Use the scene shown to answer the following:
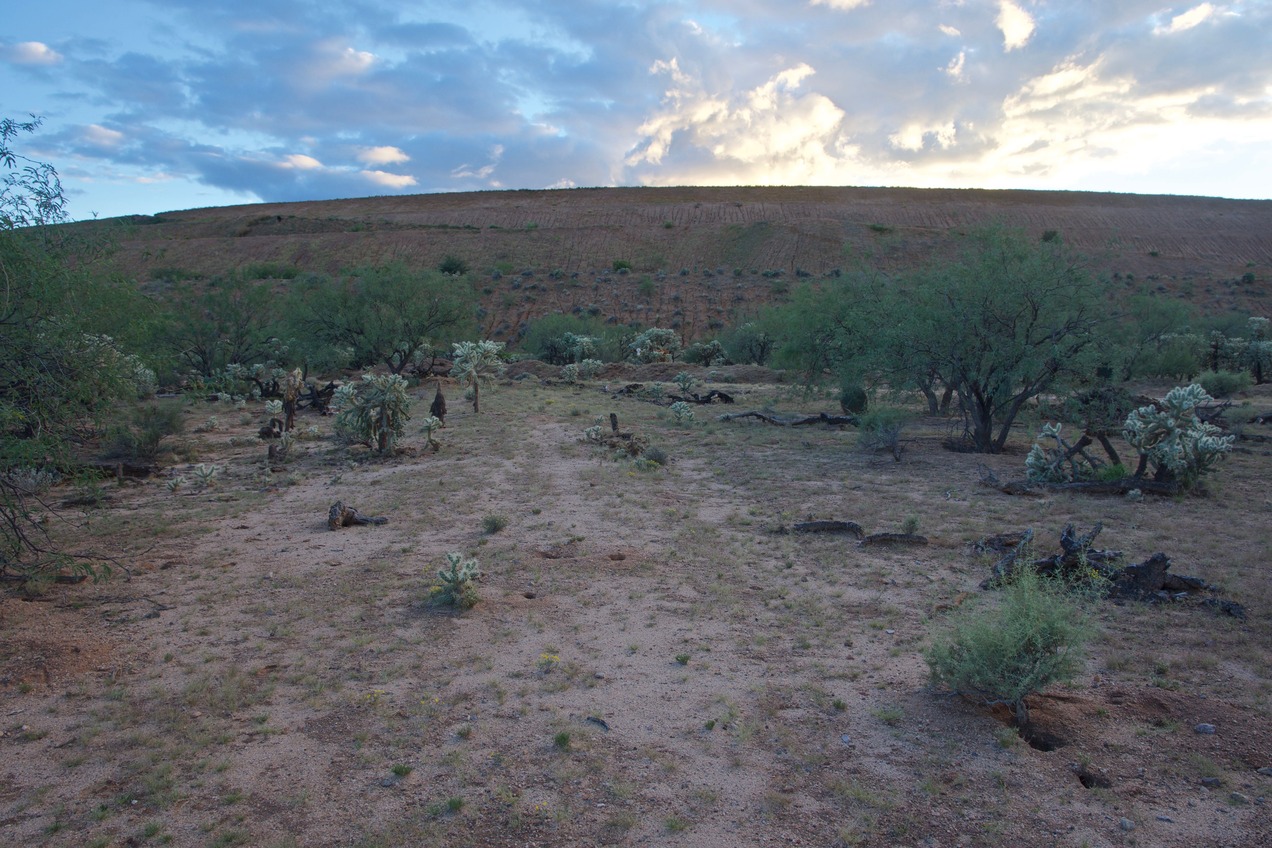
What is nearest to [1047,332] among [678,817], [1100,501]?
[1100,501]

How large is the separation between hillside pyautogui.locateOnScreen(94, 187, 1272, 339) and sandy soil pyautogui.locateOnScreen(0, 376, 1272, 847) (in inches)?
1487

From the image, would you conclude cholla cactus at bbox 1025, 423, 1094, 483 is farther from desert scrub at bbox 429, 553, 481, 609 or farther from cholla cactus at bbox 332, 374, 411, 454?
cholla cactus at bbox 332, 374, 411, 454

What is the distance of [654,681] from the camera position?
19.6 ft

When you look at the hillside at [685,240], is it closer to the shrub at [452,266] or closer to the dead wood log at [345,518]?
the shrub at [452,266]

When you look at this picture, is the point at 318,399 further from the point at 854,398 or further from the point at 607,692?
the point at 607,692

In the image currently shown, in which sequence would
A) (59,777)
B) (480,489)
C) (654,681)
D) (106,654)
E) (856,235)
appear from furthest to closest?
(856,235) < (480,489) < (106,654) < (654,681) < (59,777)

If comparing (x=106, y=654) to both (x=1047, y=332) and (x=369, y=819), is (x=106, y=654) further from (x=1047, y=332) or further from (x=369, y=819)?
(x=1047, y=332)

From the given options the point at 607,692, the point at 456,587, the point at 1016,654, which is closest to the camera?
the point at 1016,654

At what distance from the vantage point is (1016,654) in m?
5.16

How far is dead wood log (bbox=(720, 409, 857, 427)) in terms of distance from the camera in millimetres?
19562

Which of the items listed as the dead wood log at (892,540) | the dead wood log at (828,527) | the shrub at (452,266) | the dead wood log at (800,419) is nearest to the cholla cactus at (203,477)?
the dead wood log at (828,527)

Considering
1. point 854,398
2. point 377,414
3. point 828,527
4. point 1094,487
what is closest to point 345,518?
point 377,414

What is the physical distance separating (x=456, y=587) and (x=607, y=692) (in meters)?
2.23

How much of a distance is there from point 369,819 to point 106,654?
11.6ft
